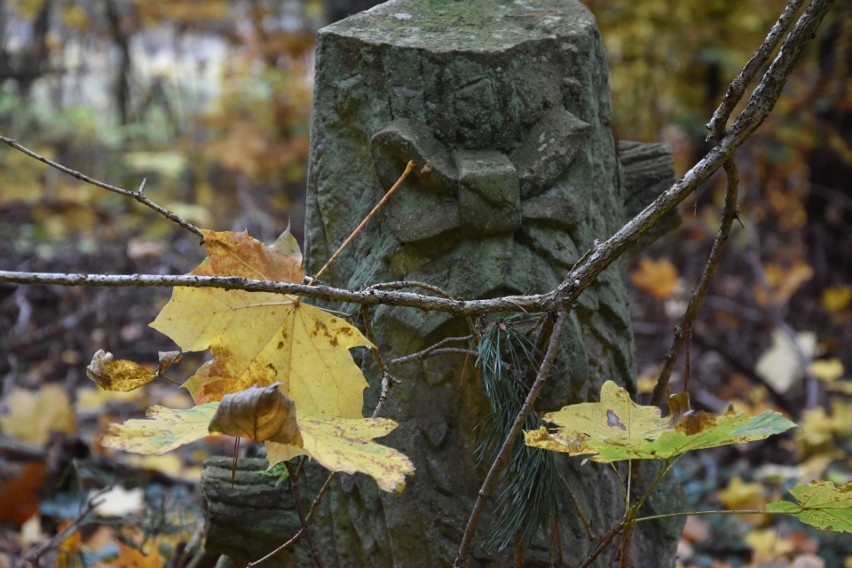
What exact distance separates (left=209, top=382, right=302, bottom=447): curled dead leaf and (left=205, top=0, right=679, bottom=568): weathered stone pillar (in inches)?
19.1

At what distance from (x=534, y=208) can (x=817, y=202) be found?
407cm

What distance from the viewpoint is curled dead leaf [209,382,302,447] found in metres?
0.93

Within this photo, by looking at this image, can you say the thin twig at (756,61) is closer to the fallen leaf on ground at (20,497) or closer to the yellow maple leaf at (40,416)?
the fallen leaf on ground at (20,497)

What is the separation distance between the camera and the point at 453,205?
1.41m

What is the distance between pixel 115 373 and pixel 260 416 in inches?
13.8

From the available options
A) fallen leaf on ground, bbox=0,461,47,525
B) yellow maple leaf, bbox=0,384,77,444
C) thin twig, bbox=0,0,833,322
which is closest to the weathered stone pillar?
thin twig, bbox=0,0,833,322

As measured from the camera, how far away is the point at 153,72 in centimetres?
954

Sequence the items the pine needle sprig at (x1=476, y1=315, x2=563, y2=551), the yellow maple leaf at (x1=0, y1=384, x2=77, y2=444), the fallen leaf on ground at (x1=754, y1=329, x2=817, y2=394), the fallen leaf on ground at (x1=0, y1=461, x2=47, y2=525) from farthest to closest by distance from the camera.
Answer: the fallen leaf on ground at (x1=754, y1=329, x2=817, y2=394) → the yellow maple leaf at (x1=0, y1=384, x2=77, y2=444) → the fallen leaf on ground at (x1=0, y1=461, x2=47, y2=525) → the pine needle sprig at (x1=476, y1=315, x2=563, y2=551)

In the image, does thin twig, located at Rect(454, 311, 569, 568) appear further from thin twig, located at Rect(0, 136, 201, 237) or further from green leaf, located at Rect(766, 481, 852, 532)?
thin twig, located at Rect(0, 136, 201, 237)

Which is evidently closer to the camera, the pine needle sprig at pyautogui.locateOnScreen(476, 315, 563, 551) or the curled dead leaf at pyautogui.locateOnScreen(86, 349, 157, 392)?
the curled dead leaf at pyautogui.locateOnScreen(86, 349, 157, 392)

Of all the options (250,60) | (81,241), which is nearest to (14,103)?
(250,60)

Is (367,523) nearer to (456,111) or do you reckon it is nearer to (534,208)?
(534,208)

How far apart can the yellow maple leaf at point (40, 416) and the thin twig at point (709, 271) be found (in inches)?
87.8

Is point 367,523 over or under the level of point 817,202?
over
